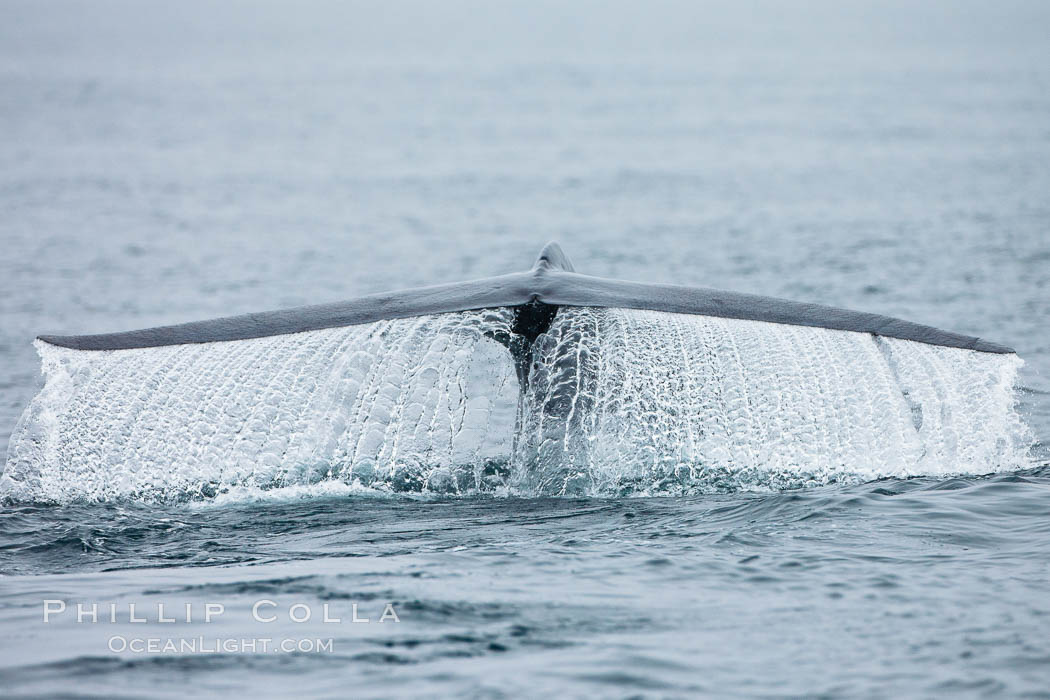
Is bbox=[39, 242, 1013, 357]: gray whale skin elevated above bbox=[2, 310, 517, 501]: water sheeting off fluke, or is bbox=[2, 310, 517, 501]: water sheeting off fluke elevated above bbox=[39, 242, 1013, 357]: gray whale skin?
bbox=[39, 242, 1013, 357]: gray whale skin

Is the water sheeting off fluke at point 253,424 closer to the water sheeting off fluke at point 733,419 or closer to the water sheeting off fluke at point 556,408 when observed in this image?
the water sheeting off fluke at point 556,408

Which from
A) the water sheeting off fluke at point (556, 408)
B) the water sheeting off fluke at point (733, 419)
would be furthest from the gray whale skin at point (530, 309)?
the water sheeting off fluke at point (733, 419)

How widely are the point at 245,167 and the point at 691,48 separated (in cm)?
8105

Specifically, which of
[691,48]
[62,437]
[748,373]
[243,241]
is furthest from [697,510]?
[691,48]

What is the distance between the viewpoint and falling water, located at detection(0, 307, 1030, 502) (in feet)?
30.8

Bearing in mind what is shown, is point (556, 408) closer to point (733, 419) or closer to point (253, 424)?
point (733, 419)

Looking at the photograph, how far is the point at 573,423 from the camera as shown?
9.48 meters

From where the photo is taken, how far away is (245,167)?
3562 centimetres

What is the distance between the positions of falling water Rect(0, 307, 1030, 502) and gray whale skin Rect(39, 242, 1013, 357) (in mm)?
191

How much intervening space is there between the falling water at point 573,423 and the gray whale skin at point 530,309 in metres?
0.19

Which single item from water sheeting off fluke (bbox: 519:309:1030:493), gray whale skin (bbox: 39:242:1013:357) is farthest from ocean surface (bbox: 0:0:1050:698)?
gray whale skin (bbox: 39:242:1013:357)

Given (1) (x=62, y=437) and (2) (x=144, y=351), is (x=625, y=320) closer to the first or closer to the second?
(2) (x=144, y=351)

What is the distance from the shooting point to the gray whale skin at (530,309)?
328 inches

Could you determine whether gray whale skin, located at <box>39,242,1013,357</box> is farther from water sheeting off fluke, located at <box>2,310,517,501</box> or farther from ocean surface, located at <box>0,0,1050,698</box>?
ocean surface, located at <box>0,0,1050,698</box>
